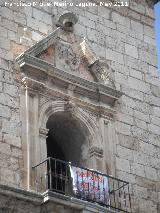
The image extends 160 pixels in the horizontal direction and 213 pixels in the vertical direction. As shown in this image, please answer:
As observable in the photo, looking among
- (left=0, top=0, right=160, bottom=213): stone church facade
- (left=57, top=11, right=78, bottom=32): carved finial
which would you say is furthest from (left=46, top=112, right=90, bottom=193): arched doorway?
(left=57, top=11, right=78, bottom=32): carved finial

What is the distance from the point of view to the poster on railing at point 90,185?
1206 centimetres

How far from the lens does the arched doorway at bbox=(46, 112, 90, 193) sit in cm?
1284

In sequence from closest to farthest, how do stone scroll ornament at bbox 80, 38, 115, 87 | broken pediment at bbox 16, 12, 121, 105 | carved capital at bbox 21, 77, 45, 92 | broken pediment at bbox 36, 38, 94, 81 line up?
carved capital at bbox 21, 77, 45, 92, broken pediment at bbox 16, 12, 121, 105, broken pediment at bbox 36, 38, 94, 81, stone scroll ornament at bbox 80, 38, 115, 87

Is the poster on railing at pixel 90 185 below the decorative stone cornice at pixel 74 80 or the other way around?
below

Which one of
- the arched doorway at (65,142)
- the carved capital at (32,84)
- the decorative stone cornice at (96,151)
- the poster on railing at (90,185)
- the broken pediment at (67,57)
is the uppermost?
the broken pediment at (67,57)

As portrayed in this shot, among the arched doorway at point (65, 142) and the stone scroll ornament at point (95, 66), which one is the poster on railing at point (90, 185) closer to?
the arched doorway at point (65, 142)

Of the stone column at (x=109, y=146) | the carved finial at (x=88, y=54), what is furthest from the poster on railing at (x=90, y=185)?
the carved finial at (x=88, y=54)

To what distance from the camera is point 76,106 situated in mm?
13125

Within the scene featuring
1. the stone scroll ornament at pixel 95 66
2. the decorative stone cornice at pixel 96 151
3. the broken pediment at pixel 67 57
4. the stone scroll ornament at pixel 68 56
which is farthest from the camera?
the stone scroll ornament at pixel 95 66

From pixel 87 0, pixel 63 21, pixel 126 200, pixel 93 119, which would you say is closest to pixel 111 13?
pixel 87 0

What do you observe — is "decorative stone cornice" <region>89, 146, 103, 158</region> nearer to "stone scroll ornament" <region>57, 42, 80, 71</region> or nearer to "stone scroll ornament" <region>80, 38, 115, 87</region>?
"stone scroll ornament" <region>80, 38, 115, 87</region>

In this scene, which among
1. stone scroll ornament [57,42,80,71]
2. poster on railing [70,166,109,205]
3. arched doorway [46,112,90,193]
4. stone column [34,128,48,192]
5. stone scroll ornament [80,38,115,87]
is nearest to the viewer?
stone column [34,128,48,192]

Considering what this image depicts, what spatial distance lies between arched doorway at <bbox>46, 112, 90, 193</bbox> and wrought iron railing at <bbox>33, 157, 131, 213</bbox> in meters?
0.03

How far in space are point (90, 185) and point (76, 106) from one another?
160 centimetres
